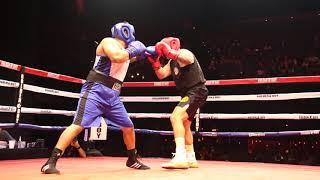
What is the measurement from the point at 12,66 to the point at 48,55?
364 cm

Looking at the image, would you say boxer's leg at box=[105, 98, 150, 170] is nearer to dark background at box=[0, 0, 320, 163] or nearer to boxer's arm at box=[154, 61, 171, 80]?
boxer's arm at box=[154, 61, 171, 80]

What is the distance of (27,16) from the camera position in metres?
6.79

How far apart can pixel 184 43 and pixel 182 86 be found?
6.08 m

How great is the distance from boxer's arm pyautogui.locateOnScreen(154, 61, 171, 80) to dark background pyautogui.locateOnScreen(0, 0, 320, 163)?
228cm

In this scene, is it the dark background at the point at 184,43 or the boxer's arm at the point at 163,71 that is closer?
the boxer's arm at the point at 163,71

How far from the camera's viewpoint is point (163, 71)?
3.59 meters

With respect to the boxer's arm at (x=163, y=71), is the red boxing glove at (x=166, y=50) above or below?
above

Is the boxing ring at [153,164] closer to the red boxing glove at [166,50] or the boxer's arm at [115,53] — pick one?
the boxer's arm at [115,53]

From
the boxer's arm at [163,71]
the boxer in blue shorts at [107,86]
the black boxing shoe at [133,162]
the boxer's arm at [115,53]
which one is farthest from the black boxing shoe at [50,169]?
the boxer's arm at [163,71]

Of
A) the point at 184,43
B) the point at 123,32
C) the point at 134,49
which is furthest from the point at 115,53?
the point at 184,43

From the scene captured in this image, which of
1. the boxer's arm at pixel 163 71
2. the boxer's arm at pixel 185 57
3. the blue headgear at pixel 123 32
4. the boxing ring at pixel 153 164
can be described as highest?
the blue headgear at pixel 123 32

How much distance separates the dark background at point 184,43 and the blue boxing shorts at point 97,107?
8.38ft

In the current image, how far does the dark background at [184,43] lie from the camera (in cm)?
584

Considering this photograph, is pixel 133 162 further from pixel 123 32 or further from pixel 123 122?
pixel 123 32
